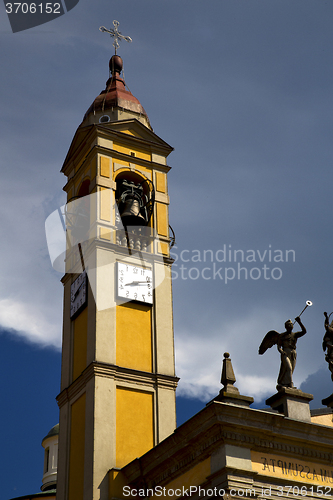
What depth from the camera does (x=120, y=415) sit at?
22656 mm

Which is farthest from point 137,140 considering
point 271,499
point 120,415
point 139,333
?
point 271,499

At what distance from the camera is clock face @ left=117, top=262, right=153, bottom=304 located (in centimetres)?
2472

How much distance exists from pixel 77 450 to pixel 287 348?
747 cm

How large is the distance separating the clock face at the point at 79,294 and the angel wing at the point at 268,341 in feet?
22.2

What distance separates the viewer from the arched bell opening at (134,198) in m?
26.3

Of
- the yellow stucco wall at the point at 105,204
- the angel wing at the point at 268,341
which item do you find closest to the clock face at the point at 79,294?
the yellow stucco wall at the point at 105,204

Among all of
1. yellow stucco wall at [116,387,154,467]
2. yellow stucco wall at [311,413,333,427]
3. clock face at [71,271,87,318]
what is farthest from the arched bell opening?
yellow stucco wall at [311,413,333,427]

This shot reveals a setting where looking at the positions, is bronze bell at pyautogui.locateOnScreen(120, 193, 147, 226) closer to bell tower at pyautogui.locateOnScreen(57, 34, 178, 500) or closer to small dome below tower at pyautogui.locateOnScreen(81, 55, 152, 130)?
bell tower at pyautogui.locateOnScreen(57, 34, 178, 500)

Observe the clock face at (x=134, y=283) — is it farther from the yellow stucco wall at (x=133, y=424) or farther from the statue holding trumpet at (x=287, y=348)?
the statue holding trumpet at (x=287, y=348)

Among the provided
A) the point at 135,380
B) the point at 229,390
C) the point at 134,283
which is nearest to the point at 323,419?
the point at 229,390

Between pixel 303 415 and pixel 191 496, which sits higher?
pixel 303 415

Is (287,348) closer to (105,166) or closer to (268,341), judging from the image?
(268,341)

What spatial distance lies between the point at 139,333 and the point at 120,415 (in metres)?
2.98

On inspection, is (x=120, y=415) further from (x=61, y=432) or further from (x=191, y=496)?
(x=191, y=496)
